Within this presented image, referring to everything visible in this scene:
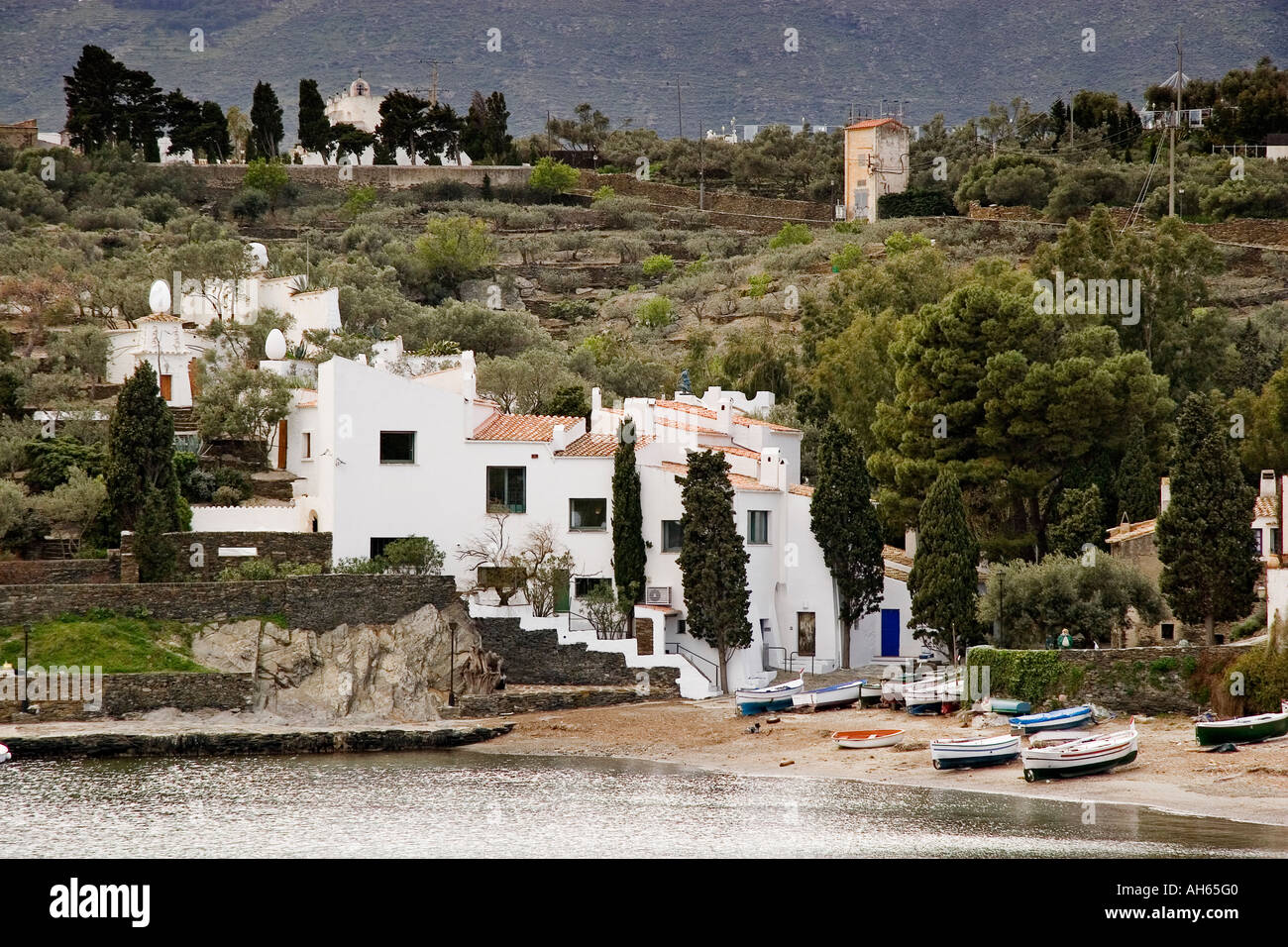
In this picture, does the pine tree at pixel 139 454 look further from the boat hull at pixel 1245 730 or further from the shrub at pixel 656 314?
the shrub at pixel 656 314

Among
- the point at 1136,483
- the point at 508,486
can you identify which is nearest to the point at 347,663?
the point at 508,486

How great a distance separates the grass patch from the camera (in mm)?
36938

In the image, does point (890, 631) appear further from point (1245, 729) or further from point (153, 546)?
point (153, 546)

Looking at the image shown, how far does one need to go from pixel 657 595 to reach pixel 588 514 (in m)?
2.89

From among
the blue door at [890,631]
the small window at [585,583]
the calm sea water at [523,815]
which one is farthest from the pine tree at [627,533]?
the calm sea water at [523,815]

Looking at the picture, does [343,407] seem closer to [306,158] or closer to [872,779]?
[872,779]

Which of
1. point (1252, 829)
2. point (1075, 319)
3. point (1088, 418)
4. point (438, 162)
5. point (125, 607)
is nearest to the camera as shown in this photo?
point (1252, 829)

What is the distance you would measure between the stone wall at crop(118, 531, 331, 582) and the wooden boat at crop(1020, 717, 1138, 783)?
18659mm

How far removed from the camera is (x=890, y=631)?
44.2m

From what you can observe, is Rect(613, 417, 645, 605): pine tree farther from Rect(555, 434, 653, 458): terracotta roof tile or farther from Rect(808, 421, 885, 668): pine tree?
Rect(808, 421, 885, 668): pine tree

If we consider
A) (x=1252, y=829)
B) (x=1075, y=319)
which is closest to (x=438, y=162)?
(x=1075, y=319)

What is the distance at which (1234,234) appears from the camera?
281 ft

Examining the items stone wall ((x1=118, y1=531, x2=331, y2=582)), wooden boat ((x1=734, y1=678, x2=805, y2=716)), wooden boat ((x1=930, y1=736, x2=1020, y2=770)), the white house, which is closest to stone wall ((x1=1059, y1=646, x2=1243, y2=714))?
wooden boat ((x1=930, y1=736, x2=1020, y2=770))

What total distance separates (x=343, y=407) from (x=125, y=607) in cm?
743
